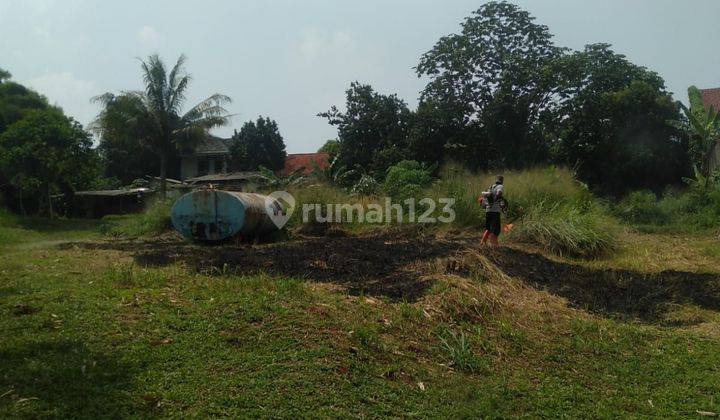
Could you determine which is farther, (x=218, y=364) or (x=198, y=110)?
(x=198, y=110)

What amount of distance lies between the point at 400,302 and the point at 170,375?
2617mm

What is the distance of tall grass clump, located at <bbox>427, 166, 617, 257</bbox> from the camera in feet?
34.6

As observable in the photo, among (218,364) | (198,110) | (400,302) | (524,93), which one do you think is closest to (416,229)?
(400,302)

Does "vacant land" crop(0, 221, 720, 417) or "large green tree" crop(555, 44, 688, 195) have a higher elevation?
"large green tree" crop(555, 44, 688, 195)

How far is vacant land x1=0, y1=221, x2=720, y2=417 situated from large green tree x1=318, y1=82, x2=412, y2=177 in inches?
707

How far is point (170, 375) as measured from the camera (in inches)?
157

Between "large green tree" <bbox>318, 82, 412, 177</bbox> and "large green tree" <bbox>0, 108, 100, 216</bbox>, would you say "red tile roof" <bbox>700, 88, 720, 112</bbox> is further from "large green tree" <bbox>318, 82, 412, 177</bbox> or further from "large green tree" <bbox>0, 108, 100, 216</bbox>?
"large green tree" <bbox>0, 108, 100, 216</bbox>

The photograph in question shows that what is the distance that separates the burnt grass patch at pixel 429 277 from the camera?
6832mm

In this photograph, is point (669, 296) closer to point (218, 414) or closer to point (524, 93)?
point (218, 414)

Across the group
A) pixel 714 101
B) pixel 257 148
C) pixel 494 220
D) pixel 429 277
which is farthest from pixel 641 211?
pixel 257 148

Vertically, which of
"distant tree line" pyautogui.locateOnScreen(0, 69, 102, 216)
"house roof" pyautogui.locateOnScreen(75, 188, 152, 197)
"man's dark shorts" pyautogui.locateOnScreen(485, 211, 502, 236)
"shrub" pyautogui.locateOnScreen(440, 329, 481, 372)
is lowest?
"shrub" pyautogui.locateOnScreen(440, 329, 481, 372)

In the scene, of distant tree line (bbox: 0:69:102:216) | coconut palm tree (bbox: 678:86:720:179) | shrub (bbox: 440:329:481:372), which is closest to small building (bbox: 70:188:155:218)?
distant tree line (bbox: 0:69:102:216)

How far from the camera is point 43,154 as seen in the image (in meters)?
20.6

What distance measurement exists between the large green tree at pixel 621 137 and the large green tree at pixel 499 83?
1.47 metres
